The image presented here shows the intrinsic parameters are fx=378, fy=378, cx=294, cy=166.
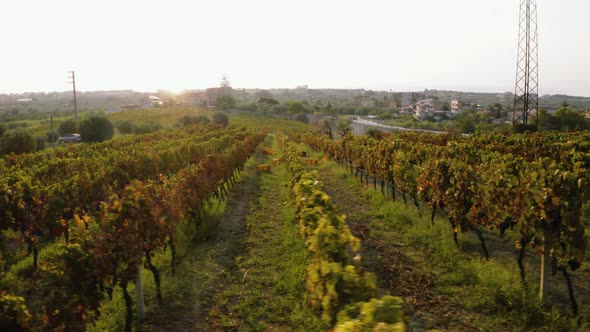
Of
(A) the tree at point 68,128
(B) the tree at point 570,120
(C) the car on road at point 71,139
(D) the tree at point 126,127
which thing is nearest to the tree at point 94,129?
(C) the car on road at point 71,139

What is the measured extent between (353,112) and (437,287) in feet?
441

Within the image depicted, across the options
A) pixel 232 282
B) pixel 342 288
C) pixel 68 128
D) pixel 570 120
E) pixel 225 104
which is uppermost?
pixel 225 104

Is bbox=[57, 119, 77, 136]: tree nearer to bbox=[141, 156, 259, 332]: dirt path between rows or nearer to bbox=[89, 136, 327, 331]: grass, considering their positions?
bbox=[141, 156, 259, 332]: dirt path between rows

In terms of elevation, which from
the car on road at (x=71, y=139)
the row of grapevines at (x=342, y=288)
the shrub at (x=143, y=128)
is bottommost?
the car on road at (x=71, y=139)

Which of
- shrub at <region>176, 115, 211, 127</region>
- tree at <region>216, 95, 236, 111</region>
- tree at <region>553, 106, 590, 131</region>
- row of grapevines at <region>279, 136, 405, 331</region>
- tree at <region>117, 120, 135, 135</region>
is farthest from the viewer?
tree at <region>216, 95, 236, 111</region>

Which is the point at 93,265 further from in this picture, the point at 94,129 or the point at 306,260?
the point at 94,129

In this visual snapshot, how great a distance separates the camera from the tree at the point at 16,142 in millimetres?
35375

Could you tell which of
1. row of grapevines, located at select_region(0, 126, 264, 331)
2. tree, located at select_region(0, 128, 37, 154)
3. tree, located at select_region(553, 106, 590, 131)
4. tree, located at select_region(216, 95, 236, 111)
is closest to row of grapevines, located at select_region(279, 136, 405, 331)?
row of grapevines, located at select_region(0, 126, 264, 331)

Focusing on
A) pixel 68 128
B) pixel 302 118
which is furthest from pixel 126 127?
pixel 302 118

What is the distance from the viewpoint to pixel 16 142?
35500 millimetres

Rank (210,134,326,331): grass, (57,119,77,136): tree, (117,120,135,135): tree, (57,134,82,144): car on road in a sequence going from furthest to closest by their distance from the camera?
1. (117,120,135,135): tree
2. (57,119,77,136): tree
3. (57,134,82,144): car on road
4. (210,134,326,331): grass

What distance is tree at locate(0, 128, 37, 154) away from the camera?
116 feet

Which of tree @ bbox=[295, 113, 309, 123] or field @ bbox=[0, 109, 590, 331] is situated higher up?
tree @ bbox=[295, 113, 309, 123]

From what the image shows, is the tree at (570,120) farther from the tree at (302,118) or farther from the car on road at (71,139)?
the car on road at (71,139)
